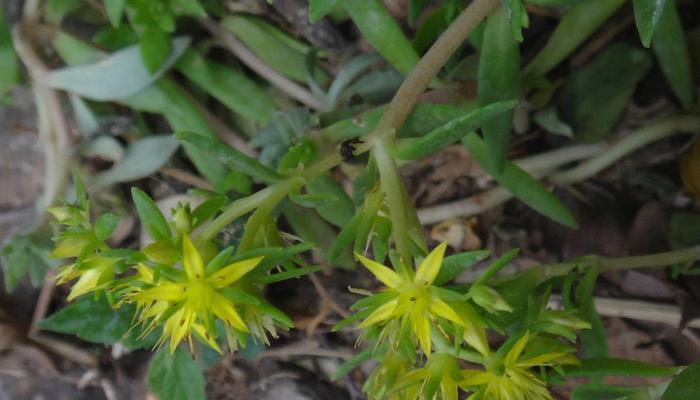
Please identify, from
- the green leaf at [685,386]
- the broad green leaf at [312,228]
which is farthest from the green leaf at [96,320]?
the green leaf at [685,386]

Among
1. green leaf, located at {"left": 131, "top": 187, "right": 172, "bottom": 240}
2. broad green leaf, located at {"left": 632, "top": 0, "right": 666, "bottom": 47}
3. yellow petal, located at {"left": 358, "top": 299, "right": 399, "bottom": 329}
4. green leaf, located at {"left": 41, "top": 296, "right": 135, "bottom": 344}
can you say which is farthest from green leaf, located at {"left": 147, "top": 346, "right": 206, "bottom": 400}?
broad green leaf, located at {"left": 632, "top": 0, "right": 666, "bottom": 47}

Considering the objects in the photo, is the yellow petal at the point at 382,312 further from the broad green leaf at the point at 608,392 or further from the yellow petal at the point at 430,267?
the broad green leaf at the point at 608,392

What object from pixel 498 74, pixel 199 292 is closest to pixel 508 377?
pixel 199 292

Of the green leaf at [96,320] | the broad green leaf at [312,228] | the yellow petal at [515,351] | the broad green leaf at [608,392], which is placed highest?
the yellow petal at [515,351]

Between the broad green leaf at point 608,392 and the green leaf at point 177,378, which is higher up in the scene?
the broad green leaf at point 608,392

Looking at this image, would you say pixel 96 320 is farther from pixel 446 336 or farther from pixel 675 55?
pixel 675 55

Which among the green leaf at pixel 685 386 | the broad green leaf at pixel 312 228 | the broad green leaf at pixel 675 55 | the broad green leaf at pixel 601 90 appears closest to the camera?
the green leaf at pixel 685 386

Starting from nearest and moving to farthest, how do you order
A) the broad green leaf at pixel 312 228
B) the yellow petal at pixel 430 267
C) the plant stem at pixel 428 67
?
1. the yellow petal at pixel 430 267
2. the plant stem at pixel 428 67
3. the broad green leaf at pixel 312 228
